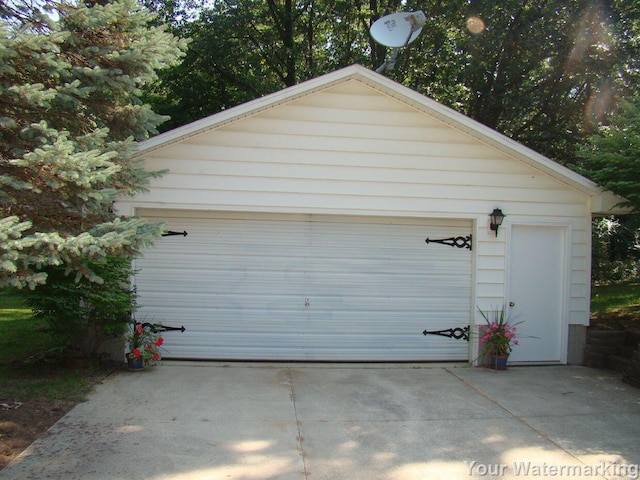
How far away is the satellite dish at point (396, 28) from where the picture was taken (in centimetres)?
873

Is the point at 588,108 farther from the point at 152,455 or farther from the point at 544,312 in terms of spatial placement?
the point at 152,455

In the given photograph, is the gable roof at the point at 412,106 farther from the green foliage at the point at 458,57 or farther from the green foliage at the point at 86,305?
the green foliage at the point at 458,57

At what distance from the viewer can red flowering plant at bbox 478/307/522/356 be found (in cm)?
741

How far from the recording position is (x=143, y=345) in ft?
22.7

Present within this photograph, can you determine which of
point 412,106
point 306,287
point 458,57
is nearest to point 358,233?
point 306,287

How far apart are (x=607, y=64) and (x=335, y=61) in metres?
7.74

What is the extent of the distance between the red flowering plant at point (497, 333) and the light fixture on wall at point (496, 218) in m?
1.21

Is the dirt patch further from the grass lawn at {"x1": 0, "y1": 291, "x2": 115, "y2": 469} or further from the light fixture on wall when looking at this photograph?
the light fixture on wall

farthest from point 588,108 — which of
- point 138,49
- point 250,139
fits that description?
point 138,49

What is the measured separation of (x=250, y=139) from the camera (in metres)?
7.24

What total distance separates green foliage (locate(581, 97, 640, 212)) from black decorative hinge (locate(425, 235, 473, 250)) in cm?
192

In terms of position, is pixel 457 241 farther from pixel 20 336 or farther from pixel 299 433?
pixel 20 336

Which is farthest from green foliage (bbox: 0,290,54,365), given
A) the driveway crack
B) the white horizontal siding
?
the driveway crack

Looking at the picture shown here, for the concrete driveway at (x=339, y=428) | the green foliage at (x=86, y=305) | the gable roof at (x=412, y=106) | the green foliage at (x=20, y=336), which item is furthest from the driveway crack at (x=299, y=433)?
the gable roof at (x=412, y=106)
